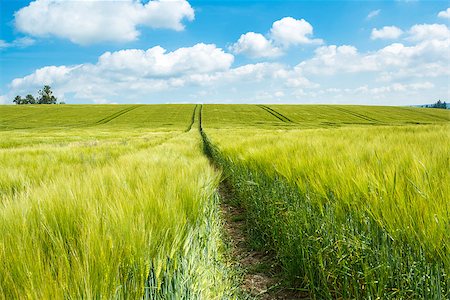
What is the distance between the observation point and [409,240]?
1.30 meters

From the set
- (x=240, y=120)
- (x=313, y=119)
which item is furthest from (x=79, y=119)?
(x=313, y=119)

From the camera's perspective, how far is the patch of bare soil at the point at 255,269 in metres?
2.29

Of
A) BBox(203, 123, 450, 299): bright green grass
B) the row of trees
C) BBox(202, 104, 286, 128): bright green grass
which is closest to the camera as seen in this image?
BBox(203, 123, 450, 299): bright green grass

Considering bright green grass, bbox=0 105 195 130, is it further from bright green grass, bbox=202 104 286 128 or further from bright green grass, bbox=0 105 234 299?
bright green grass, bbox=0 105 234 299

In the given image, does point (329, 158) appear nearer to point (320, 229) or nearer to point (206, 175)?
point (320, 229)

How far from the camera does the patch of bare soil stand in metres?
2.29

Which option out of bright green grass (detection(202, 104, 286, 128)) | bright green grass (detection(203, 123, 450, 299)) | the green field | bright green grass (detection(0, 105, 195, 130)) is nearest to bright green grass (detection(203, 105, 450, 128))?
bright green grass (detection(202, 104, 286, 128))

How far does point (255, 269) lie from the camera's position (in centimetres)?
274

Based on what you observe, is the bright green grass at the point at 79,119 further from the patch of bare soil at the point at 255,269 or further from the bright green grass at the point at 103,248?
the bright green grass at the point at 103,248

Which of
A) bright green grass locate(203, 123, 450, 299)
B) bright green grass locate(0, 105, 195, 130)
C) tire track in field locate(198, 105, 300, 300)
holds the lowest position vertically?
tire track in field locate(198, 105, 300, 300)

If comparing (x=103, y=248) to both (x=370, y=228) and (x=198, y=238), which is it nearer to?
(x=198, y=238)

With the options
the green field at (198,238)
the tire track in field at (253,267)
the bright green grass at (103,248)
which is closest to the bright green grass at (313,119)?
the tire track in field at (253,267)

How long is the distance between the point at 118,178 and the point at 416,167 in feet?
7.04

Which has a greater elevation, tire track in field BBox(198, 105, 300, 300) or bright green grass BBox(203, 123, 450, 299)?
bright green grass BBox(203, 123, 450, 299)
